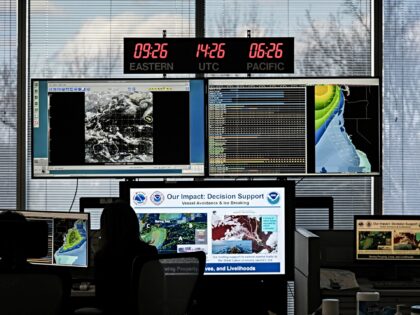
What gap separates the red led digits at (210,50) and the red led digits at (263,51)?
19 cm

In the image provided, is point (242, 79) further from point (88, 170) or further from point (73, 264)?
point (73, 264)

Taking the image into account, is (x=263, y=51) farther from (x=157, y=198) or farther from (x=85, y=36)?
(x=85, y=36)

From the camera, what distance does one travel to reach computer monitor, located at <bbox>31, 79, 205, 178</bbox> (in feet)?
17.0

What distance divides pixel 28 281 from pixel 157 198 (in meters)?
1.75

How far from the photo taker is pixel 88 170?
519cm

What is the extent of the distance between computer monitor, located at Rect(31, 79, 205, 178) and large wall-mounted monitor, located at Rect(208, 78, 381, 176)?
163mm

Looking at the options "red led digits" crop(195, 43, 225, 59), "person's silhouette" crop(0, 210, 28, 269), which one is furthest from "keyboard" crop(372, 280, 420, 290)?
"person's silhouette" crop(0, 210, 28, 269)

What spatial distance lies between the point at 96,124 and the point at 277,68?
4.25 ft

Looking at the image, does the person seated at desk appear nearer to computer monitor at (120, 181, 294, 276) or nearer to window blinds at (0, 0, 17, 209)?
computer monitor at (120, 181, 294, 276)

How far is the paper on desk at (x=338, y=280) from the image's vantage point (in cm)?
450

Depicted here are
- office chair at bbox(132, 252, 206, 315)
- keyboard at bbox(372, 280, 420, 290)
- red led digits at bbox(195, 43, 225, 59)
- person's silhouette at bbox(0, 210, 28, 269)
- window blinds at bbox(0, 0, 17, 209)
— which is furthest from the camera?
window blinds at bbox(0, 0, 17, 209)

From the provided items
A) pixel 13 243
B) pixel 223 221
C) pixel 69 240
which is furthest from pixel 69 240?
pixel 13 243

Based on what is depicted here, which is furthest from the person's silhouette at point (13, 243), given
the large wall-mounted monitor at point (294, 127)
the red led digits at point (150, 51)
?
the red led digits at point (150, 51)

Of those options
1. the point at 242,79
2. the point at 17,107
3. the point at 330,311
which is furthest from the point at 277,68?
the point at 330,311
